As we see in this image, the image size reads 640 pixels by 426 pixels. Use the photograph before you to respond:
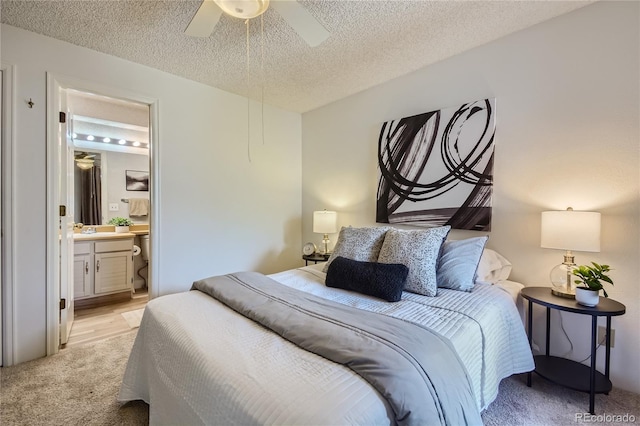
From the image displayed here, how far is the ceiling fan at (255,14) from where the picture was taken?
149 centimetres

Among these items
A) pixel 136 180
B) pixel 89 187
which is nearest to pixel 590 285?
pixel 136 180

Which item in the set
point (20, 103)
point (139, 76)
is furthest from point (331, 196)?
point (20, 103)

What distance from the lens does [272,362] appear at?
3.39 ft

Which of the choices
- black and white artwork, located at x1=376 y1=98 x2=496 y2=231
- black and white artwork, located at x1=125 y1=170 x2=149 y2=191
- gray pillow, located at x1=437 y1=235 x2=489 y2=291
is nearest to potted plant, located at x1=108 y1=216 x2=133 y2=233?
black and white artwork, located at x1=125 y1=170 x2=149 y2=191

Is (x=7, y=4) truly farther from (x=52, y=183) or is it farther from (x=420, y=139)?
(x=420, y=139)

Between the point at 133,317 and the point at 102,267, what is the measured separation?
86 centimetres

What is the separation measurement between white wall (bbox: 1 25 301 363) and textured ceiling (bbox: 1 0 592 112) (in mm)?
190

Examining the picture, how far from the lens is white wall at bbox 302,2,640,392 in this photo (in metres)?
1.76

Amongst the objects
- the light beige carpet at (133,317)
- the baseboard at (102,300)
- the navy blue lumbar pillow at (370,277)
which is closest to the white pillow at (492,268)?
the navy blue lumbar pillow at (370,277)

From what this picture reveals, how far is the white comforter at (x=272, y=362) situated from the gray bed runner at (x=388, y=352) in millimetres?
42

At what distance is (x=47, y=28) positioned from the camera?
2.10m

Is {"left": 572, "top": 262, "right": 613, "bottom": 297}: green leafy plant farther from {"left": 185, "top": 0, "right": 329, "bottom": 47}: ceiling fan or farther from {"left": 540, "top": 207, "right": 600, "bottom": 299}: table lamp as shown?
{"left": 185, "top": 0, "right": 329, "bottom": 47}: ceiling fan

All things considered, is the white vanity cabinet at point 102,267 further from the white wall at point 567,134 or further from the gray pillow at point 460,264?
the white wall at point 567,134

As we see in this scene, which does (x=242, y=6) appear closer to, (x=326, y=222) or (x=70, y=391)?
(x=326, y=222)
